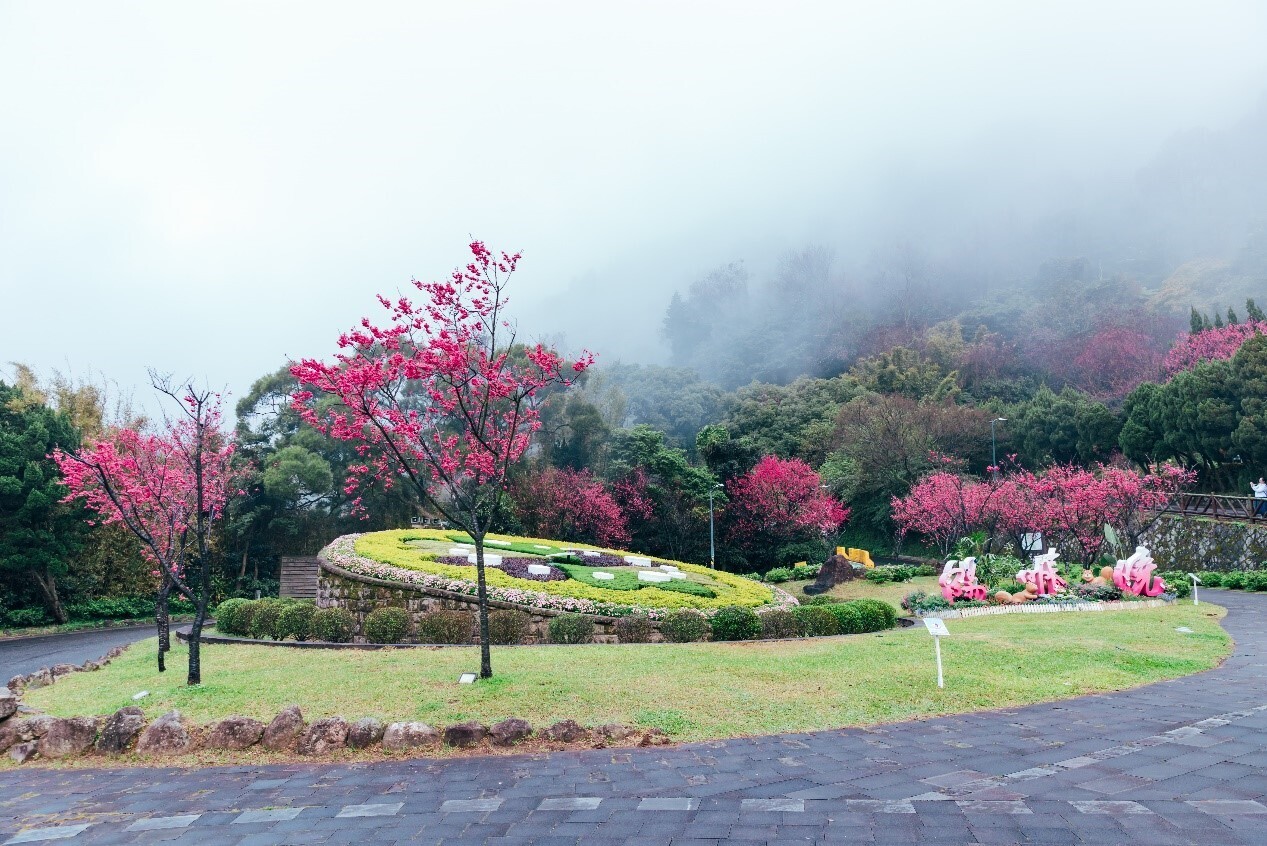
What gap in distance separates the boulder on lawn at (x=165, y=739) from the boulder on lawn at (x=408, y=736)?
1.77 m

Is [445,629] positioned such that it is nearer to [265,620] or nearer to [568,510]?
[265,620]

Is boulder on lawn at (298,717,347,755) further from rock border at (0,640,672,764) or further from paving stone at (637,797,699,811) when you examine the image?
paving stone at (637,797,699,811)

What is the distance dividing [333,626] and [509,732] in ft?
22.2

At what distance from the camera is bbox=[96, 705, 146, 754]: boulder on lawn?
6.74 meters

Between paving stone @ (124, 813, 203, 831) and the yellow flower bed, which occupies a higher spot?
the yellow flower bed

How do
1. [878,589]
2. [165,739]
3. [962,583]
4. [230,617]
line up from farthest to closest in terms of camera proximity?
[878,589], [962,583], [230,617], [165,739]

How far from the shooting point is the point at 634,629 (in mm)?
11883

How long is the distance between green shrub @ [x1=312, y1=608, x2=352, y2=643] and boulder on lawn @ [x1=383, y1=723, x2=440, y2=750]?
20.1 ft

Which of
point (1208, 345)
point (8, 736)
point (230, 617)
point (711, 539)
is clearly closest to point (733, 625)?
point (8, 736)

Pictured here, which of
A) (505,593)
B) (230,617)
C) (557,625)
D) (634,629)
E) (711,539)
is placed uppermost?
(711,539)

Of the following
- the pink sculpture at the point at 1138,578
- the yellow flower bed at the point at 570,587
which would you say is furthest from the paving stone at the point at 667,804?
the pink sculpture at the point at 1138,578

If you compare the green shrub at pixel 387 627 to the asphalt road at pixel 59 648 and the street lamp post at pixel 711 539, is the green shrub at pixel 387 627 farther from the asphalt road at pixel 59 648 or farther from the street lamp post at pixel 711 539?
the street lamp post at pixel 711 539

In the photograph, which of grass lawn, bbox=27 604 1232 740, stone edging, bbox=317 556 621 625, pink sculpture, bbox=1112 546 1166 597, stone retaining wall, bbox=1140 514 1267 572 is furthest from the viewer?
stone retaining wall, bbox=1140 514 1267 572

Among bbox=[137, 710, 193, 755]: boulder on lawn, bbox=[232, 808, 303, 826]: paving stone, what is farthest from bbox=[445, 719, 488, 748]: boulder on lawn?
bbox=[137, 710, 193, 755]: boulder on lawn
